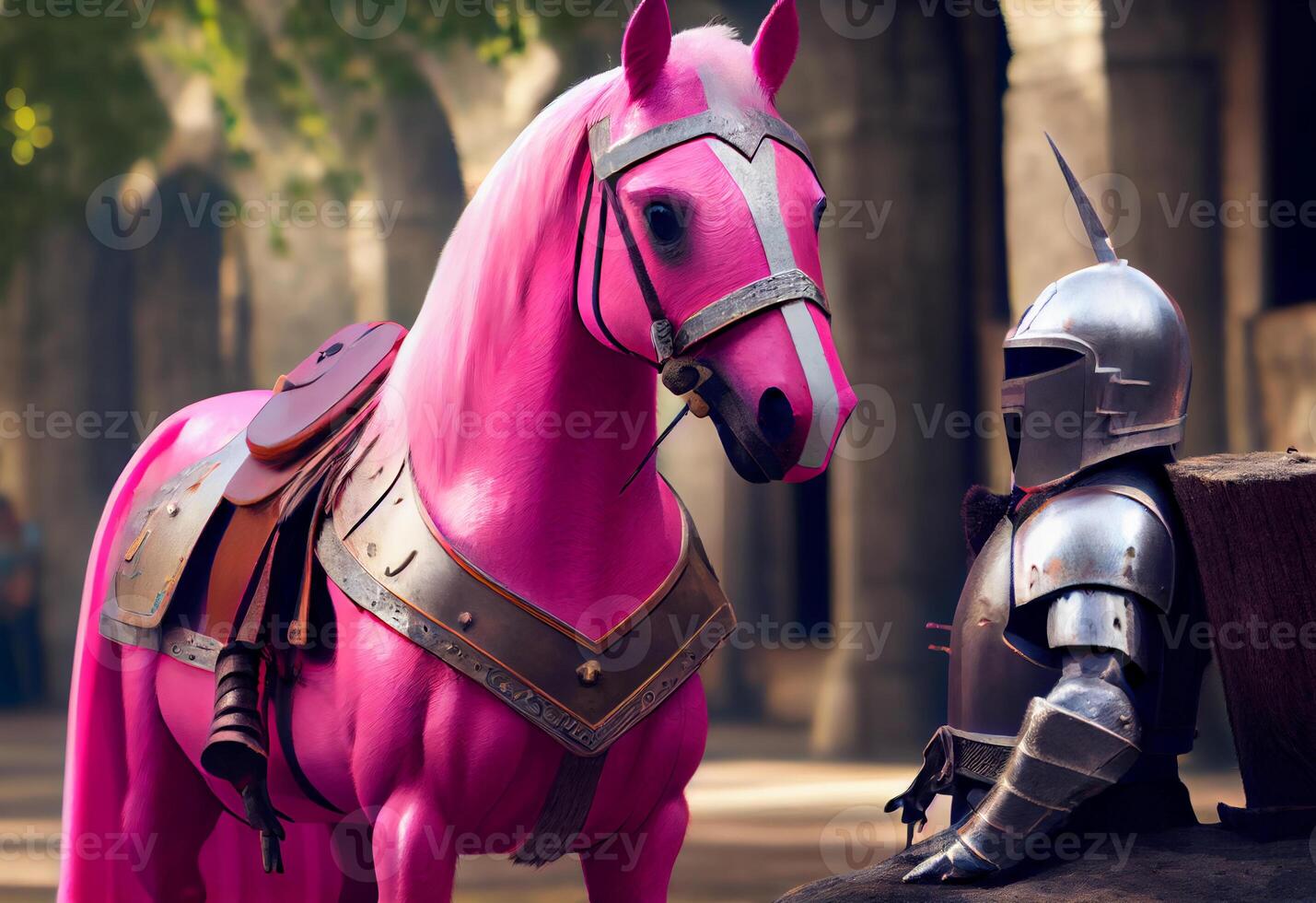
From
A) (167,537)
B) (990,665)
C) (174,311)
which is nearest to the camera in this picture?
(990,665)

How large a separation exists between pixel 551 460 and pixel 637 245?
0.40 metres

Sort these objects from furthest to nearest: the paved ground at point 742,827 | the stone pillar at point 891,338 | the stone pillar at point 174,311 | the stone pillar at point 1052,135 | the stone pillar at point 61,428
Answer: the stone pillar at point 174,311
the stone pillar at point 61,428
the stone pillar at point 891,338
the stone pillar at point 1052,135
the paved ground at point 742,827

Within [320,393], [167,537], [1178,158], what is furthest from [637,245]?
[1178,158]

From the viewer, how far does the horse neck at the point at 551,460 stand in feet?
8.68

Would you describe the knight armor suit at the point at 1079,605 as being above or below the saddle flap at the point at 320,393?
below

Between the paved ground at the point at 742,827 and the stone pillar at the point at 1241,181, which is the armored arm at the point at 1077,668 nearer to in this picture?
the paved ground at the point at 742,827

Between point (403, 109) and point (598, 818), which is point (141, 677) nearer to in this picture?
point (598, 818)

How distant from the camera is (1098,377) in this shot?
3.13 metres

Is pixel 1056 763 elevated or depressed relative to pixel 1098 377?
depressed

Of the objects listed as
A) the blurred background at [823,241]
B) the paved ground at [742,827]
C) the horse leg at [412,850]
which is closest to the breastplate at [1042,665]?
the horse leg at [412,850]

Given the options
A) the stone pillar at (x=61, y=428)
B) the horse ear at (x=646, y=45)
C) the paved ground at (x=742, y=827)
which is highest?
the horse ear at (x=646, y=45)

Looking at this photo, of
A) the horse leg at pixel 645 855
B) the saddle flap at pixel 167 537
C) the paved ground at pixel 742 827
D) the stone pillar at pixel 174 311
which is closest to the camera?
the horse leg at pixel 645 855

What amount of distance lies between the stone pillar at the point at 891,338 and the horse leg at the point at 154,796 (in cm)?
638

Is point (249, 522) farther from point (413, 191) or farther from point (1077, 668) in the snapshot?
point (413, 191)
